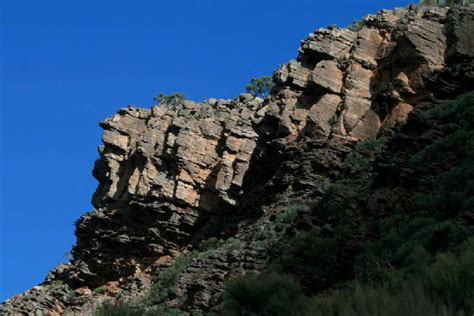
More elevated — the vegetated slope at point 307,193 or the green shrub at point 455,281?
the vegetated slope at point 307,193

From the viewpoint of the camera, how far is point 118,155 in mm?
65375

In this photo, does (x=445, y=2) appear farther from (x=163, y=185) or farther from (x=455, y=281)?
(x=455, y=281)

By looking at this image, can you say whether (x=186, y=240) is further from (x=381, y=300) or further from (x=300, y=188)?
(x=381, y=300)

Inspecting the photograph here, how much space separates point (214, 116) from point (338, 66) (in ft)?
50.3

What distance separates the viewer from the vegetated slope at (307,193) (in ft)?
74.7

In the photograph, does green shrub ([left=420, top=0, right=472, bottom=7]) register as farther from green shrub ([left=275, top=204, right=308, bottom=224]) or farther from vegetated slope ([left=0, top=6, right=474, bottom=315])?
green shrub ([left=275, top=204, right=308, bottom=224])

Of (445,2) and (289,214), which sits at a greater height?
(445,2)

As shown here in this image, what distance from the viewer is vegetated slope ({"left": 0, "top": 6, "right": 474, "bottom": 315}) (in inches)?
897

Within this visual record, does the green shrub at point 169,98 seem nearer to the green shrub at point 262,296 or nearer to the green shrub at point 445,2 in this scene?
the green shrub at point 445,2

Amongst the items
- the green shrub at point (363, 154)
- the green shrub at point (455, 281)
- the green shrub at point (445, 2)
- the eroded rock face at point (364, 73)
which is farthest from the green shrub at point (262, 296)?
the green shrub at point (445, 2)

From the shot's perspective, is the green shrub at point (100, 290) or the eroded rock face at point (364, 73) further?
the green shrub at point (100, 290)

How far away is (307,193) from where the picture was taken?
40.4 metres

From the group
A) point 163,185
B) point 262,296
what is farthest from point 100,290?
point 262,296

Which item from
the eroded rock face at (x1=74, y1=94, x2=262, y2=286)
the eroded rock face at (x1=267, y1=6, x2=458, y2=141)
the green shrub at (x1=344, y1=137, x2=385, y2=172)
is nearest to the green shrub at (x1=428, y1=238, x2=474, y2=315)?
the green shrub at (x1=344, y1=137, x2=385, y2=172)
